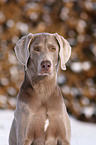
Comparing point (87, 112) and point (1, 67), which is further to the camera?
point (1, 67)

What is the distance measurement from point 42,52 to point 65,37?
10.9ft

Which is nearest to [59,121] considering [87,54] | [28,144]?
[28,144]

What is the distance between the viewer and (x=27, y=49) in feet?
7.27

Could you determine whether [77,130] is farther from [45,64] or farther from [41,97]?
[45,64]

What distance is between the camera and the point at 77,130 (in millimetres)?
4641

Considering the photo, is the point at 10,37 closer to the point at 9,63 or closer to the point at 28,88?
the point at 9,63

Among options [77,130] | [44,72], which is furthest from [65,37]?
[44,72]

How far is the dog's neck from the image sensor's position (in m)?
2.26

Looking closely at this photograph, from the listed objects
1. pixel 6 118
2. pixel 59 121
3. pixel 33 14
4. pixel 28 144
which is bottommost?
pixel 6 118

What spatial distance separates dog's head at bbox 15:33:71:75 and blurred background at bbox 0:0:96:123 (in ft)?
10.1

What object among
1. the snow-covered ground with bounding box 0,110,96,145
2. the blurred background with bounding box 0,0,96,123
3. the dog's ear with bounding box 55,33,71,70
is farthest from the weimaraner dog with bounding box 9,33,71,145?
the blurred background with bounding box 0,0,96,123

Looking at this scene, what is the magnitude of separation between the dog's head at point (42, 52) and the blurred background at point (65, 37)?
309cm

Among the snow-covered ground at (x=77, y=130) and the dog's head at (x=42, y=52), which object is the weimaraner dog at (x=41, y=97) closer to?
the dog's head at (x=42, y=52)

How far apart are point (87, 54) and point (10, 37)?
1660mm
